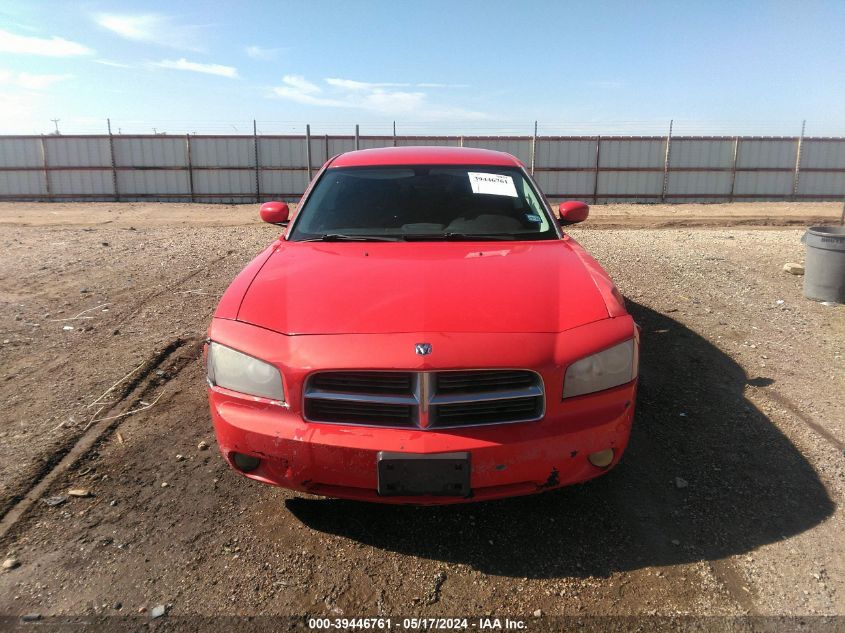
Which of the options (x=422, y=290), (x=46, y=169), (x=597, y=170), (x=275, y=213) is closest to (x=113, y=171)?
(x=46, y=169)

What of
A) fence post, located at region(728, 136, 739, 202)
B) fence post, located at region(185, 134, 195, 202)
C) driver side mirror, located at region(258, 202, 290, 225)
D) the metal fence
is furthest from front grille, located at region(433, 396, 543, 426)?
fence post, located at region(728, 136, 739, 202)

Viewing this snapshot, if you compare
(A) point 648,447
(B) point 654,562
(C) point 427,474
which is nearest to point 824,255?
(A) point 648,447

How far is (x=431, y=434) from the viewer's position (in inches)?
88.5

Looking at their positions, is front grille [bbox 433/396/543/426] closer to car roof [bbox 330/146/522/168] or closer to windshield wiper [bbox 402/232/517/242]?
windshield wiper [bbox 402/232/517/242]

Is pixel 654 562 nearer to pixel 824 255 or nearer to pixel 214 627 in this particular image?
pixel 214 627

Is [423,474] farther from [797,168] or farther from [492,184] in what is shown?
[797,168]

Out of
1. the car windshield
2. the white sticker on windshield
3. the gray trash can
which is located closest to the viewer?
the car windshield

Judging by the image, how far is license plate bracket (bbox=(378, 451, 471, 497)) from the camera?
2193 mm

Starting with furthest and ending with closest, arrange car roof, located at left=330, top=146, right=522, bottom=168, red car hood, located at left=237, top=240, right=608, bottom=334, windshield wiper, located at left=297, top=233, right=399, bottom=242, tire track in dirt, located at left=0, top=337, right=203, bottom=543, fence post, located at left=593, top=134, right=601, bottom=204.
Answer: fence post, located at left=593, top=134, right=601, bottom=204 < car roof, located at left=330, top=146, right=522, bottom=168 < windshield wiper, located at left=297, top=233, right=399, bottom=242 < tire track in dirt, located at left=0, top=337, right=203, bottom=543 < red car hood, located at left=237, top=240, right=608, bottom=334

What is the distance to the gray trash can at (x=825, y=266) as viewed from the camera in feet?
19.2

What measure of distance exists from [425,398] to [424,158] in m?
2.27

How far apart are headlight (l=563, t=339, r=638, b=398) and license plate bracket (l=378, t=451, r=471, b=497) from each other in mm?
503

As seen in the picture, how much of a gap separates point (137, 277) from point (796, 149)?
21012 millimetres

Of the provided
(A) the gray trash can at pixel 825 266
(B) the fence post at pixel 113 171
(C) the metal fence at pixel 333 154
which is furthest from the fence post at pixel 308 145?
(A) the gray trash can at pixel 825 266
